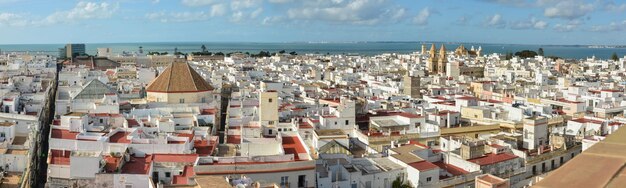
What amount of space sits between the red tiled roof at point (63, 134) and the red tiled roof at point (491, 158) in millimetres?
→ 12177

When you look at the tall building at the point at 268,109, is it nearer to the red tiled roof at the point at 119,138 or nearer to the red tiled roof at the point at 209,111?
the red tiled roof at the point at 209,111

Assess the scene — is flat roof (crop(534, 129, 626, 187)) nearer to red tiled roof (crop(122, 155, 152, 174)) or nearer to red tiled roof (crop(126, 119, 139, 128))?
red tiled roof (crop(122, 155, 152, 174))

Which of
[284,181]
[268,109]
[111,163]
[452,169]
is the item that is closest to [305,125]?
[268,109]

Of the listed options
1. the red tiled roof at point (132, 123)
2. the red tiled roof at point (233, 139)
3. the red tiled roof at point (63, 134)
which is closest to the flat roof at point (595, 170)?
the red tiled roof at point (233, 139)

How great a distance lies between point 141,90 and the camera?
32.8 metres

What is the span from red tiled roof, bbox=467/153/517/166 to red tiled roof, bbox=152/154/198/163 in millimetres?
7990

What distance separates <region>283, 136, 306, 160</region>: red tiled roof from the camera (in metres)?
17.2

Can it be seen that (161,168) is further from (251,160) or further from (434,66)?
(434,66)

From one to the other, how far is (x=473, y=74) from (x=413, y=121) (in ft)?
125

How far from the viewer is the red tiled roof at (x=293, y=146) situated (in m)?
17.2

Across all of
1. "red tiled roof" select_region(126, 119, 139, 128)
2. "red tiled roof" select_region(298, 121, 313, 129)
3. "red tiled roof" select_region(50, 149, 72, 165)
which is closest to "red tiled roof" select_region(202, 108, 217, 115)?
"red tiled roof" select_region(126, 119, 139, 128)

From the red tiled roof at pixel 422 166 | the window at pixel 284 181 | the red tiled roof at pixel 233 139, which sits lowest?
the window at pixel 284 181

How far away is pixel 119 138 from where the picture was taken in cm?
1852

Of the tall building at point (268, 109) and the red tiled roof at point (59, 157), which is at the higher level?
the tall building at point (268, 109)
